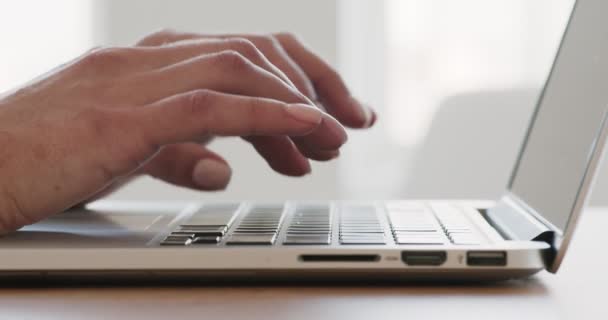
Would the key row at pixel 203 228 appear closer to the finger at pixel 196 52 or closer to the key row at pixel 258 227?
the key row at pixel 258 227

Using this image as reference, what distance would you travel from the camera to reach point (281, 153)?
789 mm

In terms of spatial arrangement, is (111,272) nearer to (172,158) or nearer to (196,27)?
(172,158)

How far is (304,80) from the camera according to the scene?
929 millimetres

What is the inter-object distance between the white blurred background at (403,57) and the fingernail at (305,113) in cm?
141

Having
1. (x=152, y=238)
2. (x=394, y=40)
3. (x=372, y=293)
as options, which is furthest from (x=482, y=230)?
(x=394, y=40)

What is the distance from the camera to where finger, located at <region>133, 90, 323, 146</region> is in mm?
597

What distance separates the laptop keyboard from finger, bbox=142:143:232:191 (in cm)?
7

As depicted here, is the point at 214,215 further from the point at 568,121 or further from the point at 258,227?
the point at 568,121

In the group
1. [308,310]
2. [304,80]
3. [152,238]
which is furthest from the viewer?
[304,80]

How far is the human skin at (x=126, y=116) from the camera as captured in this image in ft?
1.97

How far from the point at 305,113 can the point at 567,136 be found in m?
0.23

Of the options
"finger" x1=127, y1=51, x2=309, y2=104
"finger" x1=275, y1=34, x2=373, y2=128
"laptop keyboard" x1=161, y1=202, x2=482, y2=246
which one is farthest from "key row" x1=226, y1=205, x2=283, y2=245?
"finger" x1=275, y1=34, x2=373, y2=128

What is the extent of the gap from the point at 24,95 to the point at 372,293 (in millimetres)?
341

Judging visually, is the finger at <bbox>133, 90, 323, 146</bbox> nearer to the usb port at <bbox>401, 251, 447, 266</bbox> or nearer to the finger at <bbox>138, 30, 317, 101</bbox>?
the usb port at <bbox>401, 251, 447, 266</bbox>
